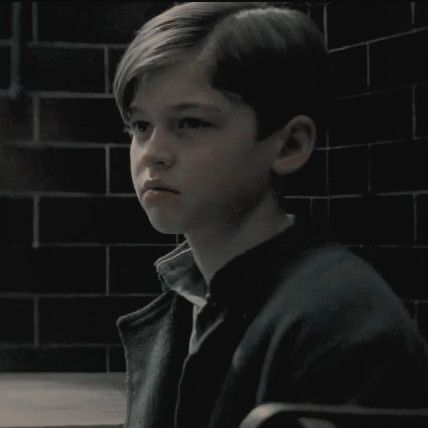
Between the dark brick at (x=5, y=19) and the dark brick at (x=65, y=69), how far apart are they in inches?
3.2

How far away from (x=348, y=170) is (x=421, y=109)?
30 cm

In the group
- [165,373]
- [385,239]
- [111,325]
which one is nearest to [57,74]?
[111,325]

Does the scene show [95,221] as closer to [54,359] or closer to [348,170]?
[54,359]

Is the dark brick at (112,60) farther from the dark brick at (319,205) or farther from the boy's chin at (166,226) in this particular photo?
the boy's chin at (166,226)

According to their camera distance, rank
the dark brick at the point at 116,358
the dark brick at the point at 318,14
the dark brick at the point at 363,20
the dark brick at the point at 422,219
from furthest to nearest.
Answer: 1. the dark brick at the point at 116,358
2. the dark brick at the point at 318,14
3. the dark brick at the point at 363,20
4. the dark brick at the point at 422,219

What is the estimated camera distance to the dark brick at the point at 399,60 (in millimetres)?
2348

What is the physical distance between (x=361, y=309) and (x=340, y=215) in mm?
1594

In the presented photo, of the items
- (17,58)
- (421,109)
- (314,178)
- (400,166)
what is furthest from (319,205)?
(17,58)

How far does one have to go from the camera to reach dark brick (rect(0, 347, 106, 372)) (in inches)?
107

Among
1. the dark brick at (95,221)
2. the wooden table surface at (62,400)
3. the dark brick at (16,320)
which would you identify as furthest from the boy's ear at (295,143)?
the dark brick at (16,320)

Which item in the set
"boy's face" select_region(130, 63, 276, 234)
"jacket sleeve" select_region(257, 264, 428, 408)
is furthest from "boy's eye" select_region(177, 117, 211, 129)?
"jacket sleeve" select_region(257, 264, 428, 408)

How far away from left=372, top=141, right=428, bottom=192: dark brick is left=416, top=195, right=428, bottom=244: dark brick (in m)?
0.03

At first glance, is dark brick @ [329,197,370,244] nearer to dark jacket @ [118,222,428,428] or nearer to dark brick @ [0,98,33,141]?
dark brick @ [0,98,33,141]

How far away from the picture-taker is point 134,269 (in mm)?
2750
